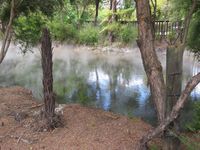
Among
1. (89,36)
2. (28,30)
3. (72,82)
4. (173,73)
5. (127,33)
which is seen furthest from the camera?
(89,36)

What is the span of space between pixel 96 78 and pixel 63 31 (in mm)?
8810

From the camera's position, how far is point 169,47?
4.13 metres

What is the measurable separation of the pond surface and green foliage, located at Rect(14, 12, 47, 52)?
1533 mm

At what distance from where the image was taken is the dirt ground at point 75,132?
15.5 ft

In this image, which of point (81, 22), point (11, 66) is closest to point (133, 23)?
point (81, 22)

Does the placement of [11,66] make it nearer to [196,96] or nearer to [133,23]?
[133,23]

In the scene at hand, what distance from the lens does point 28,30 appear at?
11156 millimetres

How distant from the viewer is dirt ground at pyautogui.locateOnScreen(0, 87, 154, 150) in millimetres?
4711

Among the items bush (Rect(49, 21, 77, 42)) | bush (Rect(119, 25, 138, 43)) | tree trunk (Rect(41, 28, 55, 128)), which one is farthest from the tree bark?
bush (Rect(49, 21, 77, 42))

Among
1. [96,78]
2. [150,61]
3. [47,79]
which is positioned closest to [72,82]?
[96,78]

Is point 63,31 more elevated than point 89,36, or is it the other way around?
point 63,31

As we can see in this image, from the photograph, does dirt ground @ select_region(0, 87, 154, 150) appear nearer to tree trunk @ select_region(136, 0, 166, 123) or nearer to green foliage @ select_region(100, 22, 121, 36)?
tree trunk @ select_region(136, 0, 166, 123)

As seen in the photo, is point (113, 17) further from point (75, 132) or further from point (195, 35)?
point (75, 132)

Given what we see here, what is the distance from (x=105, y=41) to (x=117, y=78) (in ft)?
27.3
